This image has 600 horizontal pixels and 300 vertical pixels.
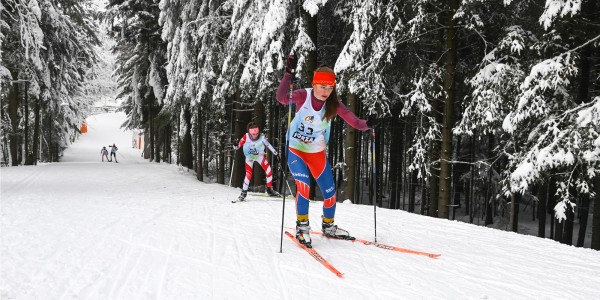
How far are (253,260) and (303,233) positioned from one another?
94cm

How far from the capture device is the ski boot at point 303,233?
191 inches

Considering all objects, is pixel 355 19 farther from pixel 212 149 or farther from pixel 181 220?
pixel 212 149

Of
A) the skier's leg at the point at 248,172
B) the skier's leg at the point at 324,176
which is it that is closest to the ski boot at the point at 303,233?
the skier's leg at the point at 324,176

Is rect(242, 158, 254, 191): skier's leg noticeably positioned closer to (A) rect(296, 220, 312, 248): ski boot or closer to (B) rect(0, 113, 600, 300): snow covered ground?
(B) rect(0, 113, 600, 300): snow covered ground

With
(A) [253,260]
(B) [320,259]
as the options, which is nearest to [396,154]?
(B) [320,259]

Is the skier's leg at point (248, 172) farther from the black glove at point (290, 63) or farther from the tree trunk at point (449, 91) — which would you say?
the black glove at point (290, 63)

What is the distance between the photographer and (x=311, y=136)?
508cm

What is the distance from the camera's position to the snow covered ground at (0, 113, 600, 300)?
3387 mm

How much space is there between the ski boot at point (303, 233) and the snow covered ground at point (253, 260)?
0.40 feet

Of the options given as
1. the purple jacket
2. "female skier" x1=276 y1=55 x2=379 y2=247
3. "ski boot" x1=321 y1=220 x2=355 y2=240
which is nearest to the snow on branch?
the purple jacket

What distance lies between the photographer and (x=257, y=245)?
4895 mm

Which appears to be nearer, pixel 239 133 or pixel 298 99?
pixel 298 99

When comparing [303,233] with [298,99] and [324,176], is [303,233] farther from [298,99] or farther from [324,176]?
[298,99]

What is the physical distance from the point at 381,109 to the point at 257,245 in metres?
6.23
